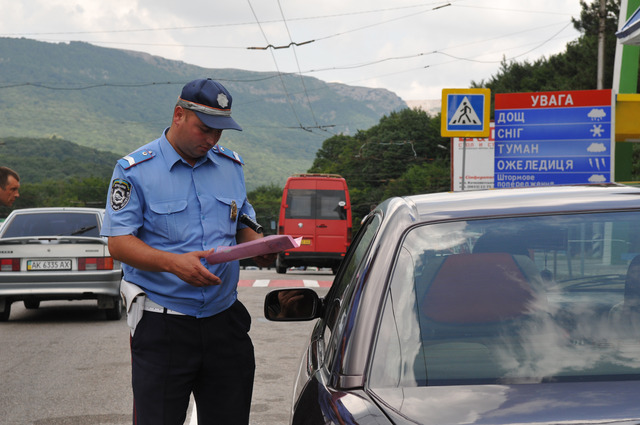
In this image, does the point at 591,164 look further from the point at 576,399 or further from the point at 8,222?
the point at 576,399

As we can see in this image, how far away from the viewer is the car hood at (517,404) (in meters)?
1.87

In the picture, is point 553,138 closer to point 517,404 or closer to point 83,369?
point 83,369

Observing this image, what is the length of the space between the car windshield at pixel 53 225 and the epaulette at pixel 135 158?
9534mm

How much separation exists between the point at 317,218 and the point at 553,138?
467 inches

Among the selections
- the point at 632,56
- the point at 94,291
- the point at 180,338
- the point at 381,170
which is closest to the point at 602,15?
the point at 632,56

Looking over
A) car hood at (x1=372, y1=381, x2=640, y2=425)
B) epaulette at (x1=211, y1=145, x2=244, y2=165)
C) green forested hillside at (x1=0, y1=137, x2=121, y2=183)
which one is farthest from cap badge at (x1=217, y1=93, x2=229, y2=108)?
green forested hillside at (x1=0, y1=137, x2=121, y2=183)

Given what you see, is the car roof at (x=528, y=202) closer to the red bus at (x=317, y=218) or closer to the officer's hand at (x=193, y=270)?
the officer's hand at (x=193, y=270)

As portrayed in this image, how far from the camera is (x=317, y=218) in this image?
1136 inches

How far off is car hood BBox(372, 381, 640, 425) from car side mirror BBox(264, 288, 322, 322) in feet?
4.50

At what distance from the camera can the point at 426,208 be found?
8.64 ft

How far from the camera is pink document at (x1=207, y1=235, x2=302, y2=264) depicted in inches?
117

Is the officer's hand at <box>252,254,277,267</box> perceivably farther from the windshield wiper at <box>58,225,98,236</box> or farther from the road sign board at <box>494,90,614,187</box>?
the road sign board at <box>494,90,614,187</box>

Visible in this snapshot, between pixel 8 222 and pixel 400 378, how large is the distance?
1137 centimetres

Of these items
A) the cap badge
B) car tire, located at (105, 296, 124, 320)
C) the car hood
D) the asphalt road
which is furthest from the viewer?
car tire, located at (105, 296, 124, 320)
